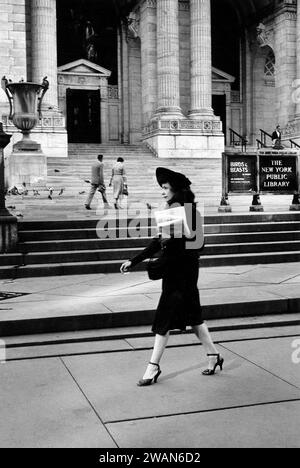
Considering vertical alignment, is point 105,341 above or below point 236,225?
below

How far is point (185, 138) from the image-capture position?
30109mm

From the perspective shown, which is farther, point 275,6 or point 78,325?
point 275,6

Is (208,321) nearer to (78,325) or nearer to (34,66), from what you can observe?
(78,325)

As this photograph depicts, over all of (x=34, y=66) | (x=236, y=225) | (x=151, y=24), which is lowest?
(x=236, y=225)

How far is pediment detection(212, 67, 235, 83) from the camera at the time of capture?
122ft

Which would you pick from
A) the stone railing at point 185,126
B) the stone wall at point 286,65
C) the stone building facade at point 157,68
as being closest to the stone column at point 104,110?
the stone building facade at point 157,68

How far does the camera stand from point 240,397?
205 inches

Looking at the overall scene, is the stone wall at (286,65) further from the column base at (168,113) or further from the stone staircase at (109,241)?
the stone staircase at (109,241)

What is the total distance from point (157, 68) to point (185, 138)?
3894mm

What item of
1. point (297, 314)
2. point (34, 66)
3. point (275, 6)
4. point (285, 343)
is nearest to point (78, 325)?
point (285, 343)

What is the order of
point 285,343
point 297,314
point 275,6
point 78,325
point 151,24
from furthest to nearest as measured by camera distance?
point 275,6 → point 151,24 → point 297,314 → point 78,325 → point 285,343

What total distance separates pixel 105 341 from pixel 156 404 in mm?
2201

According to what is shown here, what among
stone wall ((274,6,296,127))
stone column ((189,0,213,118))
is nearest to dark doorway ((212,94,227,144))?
stone wall ((274,6,296,127))
